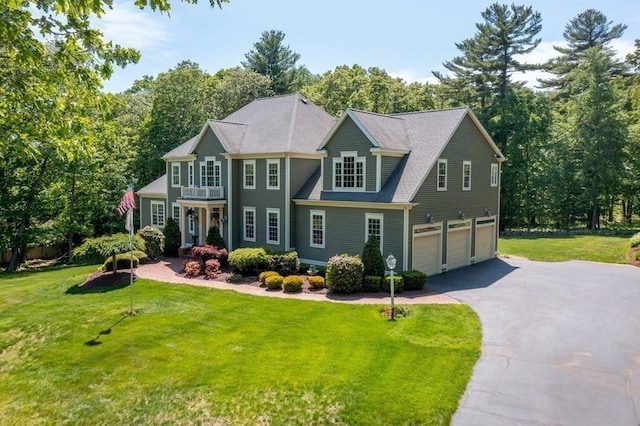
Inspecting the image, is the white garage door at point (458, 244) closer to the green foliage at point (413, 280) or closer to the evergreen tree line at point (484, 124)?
the green foliage at point (413, 280)

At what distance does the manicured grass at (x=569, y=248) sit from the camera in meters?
27.7

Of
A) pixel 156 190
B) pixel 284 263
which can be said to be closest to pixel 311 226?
pixel 284 263

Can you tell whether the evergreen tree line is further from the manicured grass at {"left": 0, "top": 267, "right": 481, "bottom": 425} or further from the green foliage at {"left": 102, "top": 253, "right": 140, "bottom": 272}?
the manicured grass at {"left": 0, "top": 267, "right": 481, "bottom": 425}


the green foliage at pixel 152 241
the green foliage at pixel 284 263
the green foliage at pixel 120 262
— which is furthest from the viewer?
the green foliage at pixel 152 241

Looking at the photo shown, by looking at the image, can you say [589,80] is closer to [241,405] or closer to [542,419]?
[542,419]

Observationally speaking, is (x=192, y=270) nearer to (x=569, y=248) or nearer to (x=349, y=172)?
(x=349, y=172)

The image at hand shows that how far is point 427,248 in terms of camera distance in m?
21.9

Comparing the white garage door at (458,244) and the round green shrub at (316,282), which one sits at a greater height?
the white garage door at (458,244)

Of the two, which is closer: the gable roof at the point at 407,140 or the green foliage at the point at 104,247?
the green foliage at the point at 104,247

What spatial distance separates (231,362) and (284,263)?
943cm

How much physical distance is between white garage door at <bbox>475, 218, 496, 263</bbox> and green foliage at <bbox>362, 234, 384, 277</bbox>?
Result: 28.4 ft

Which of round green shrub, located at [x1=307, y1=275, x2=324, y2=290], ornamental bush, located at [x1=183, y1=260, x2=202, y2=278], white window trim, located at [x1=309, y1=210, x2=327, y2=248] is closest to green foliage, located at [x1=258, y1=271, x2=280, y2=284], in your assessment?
round green shrub, located at [x1=307, y1=275, x2=324, y2=290]

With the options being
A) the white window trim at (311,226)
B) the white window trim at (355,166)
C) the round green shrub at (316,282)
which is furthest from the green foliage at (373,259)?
the white window trim at (311,226)

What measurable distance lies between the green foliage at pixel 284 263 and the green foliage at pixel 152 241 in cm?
852
